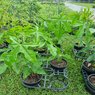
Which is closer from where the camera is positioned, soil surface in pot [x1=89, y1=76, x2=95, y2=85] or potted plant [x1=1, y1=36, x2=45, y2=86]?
potted plant [x1=1, y1=36, x2=45, y2=86]

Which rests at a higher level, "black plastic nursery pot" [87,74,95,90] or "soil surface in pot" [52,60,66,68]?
"soil surface in pot" [52,60,66,68]

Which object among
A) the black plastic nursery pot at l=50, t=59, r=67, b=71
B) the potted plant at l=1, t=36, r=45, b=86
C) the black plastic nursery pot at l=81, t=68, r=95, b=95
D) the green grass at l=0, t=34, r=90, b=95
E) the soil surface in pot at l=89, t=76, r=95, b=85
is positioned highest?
the potted plant at l=1, t=36, r=45, b=86

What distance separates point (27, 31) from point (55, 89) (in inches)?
42.3

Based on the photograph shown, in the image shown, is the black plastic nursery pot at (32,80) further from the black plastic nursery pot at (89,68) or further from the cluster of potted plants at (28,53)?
the black plastic nursery pot at (89,68)

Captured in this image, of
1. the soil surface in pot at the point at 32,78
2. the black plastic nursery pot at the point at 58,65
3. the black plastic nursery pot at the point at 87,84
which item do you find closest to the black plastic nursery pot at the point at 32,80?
the soil surface in pot at the point at 32,78

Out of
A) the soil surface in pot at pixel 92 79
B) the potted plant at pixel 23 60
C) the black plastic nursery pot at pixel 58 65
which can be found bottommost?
the soil surface in pot at pixel 92 79

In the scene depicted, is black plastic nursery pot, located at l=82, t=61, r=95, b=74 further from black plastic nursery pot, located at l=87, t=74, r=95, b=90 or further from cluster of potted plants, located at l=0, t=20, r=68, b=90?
cluster of potted plants, located at l=0, t=20, r=68, b=90

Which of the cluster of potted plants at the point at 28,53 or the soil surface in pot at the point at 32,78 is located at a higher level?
the cluster of potted plants at the point at 28,53

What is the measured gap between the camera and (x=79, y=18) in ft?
7.36

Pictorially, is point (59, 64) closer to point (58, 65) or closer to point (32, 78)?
point (58, 65)

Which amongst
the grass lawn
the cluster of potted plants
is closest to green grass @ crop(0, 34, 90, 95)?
the grass lawn

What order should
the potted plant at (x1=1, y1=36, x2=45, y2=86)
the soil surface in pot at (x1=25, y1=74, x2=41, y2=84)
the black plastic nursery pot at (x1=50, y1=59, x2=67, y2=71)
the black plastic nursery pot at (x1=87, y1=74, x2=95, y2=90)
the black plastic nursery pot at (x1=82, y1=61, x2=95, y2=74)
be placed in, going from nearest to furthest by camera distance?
the potted plant at (x1=1, y1=36, x2=45, y2=86)
the black plastic nursery pot at (x1=87, y1=74, x2=95, y2=90)
the soil surface in pot at (x1=25, y1=74, x2=41, y2=84)
the black plastic nursery pot at (x1=82, y1=61, x2=95, y2=74)
the black plastic nursery pot at (x1=50, y1=59, x2=67, y2=71)

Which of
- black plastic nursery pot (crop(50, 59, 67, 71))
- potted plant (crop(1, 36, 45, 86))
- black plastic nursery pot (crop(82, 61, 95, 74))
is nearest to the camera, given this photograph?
potted plant (crop(1, 36, 45, 86))

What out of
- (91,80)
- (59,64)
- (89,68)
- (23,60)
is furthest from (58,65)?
(23,60)
